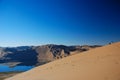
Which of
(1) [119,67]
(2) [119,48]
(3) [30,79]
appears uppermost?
(2) [119,48]

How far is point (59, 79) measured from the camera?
584 inches

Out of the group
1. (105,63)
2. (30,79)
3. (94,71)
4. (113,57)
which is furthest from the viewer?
(30,79)

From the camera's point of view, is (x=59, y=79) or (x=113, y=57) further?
(x=113, y=57)

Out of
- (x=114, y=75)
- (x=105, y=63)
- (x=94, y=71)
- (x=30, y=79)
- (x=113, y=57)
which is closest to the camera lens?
(x=114, y=75)

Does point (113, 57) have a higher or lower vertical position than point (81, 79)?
higher

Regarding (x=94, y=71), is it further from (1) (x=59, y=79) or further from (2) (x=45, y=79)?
(2) (x=45, y=79)

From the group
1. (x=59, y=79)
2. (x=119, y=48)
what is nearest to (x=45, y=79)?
(x=59, y=79)

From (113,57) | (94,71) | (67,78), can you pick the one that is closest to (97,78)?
(94,71)

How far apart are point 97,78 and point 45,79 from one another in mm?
5038

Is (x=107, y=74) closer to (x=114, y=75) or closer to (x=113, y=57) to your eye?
(x=114, y=75)

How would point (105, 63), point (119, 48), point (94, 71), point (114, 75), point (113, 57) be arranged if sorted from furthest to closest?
point (119, 48)
point (113, 57)
point (105, 63)
point (94, 71)
point (114, 75)

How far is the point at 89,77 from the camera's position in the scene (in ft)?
43.0

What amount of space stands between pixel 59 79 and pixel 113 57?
471 centimetres

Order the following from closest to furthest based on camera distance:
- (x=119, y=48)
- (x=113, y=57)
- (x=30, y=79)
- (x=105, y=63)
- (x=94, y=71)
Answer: (x=94, y=71)
(x=105, y=63)
(x=113, y=57)
(x=30, y=79)
(x=119, y=48)
